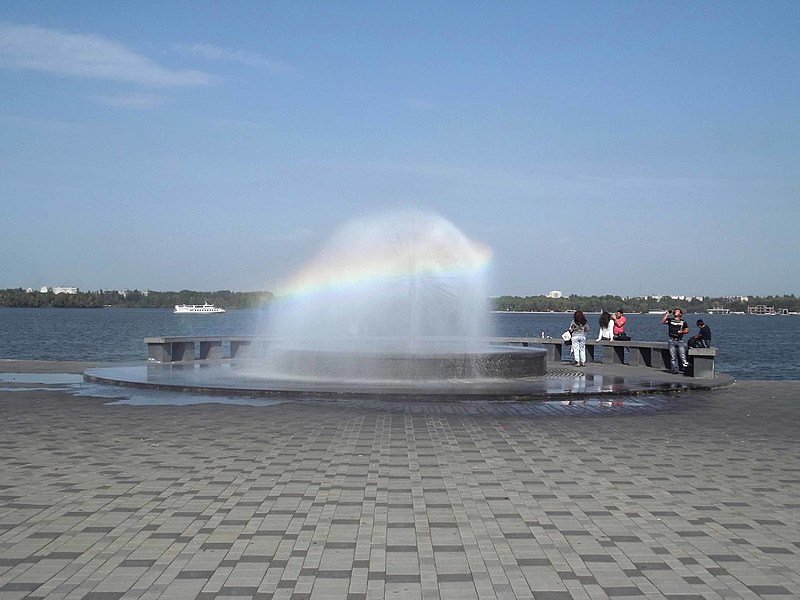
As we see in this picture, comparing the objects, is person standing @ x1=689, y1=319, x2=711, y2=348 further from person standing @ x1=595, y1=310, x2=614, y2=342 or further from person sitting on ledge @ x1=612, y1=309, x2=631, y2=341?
person standing @ x1=595, y1=310, x2=614, y2=342

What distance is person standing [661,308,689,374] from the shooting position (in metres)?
20.7

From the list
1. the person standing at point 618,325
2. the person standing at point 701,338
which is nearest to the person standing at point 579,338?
the person standing at point 618,325

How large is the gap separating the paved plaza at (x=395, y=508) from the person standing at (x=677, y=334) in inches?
323

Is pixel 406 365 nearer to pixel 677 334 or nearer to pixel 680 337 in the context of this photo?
pixel 677 334

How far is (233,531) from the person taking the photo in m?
6.26

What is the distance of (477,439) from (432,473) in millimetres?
2371

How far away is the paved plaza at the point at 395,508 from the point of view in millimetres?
5164

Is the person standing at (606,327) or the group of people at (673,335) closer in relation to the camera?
the group of people at (673,335)

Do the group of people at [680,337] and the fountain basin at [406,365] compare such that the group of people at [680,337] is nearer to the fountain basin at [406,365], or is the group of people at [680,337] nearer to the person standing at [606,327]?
the fountain basin at [406,365]

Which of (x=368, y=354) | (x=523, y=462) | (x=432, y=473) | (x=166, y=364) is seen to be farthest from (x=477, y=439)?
(x=166, y=364)

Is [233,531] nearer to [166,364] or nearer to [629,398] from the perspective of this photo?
[629,398]

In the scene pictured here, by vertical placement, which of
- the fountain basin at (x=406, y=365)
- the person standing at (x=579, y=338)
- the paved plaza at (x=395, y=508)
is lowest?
the paved plaza at (x=395, y=508)

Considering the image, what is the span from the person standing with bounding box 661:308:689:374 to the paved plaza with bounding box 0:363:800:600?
8204mm

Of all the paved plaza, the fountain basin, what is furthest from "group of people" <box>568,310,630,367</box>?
the paved plaza
